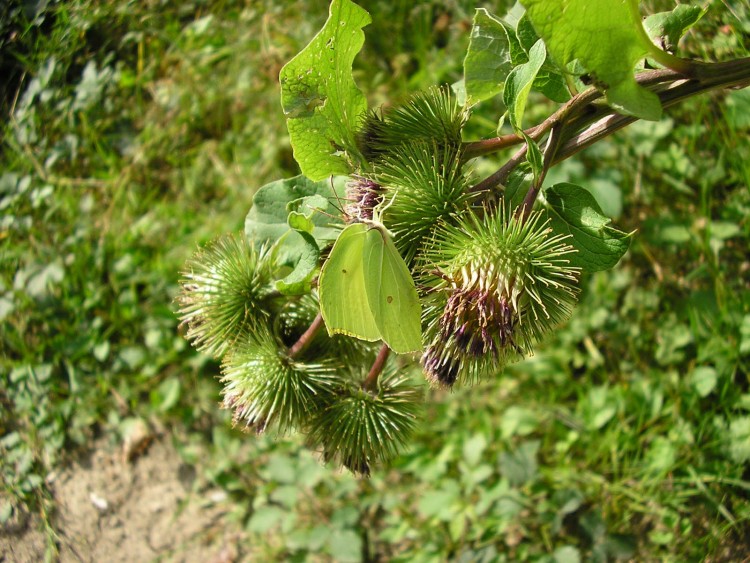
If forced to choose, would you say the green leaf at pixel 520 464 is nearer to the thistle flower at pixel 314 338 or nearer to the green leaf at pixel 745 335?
the green leaf at pixel 745 335

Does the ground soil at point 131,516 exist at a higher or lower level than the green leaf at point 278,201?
lower

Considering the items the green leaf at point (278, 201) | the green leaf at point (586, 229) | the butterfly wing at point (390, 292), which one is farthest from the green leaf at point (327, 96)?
the green leaf at point (586, 229)

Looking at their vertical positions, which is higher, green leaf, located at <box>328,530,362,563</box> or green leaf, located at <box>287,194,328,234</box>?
green leaf, located at <box>287,194,328,234</box>

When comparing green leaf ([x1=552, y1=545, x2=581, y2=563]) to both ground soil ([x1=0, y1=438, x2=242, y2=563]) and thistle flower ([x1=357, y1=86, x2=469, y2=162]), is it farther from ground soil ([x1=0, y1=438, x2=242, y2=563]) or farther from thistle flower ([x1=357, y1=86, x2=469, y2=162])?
thistle flower ([x1=357, y1=86, x2=469, y2=162])

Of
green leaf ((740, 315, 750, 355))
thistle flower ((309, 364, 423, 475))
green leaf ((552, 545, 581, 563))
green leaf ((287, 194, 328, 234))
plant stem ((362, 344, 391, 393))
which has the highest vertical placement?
green leaf ((287, 194, 328, 234))

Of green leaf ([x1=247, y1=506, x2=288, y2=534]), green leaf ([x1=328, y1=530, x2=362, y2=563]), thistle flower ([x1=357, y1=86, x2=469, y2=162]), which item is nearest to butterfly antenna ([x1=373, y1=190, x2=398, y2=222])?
thistle flower ([x1=357, y1=86, x2=469, y2=162])

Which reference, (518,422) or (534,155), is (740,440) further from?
(534,155)
